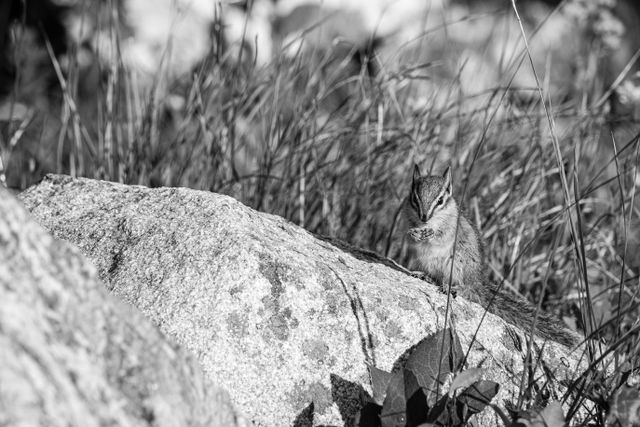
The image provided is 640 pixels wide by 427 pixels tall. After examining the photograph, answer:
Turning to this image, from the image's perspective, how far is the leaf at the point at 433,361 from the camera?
2453mm

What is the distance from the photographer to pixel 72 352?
171 centimetres

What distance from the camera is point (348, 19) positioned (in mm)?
9078

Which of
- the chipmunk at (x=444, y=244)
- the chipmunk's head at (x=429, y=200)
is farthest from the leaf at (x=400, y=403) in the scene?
the chipmunk's head at (x=429, y=200)

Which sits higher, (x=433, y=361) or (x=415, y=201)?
(x=415, y=201)

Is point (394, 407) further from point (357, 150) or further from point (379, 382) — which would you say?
point (357, 150)

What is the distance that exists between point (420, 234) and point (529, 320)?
0.73m

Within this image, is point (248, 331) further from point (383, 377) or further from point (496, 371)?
point (496, 371)

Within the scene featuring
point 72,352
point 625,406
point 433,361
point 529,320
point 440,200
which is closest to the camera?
point 72,352

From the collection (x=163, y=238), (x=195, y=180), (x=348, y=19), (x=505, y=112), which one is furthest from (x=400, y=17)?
(x=163, y=238)

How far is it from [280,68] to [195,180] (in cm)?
78

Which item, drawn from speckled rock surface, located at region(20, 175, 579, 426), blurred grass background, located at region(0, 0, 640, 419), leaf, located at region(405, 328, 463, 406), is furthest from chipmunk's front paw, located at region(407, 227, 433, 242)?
leaf, located at region(405, 328, 463, 406)

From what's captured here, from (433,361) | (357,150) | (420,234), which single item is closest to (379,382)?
(433,361)

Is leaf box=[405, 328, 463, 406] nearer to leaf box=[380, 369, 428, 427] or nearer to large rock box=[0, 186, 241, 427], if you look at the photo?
leaf box=[380, 369, 428, 427]

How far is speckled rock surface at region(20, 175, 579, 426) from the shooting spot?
2.45m
